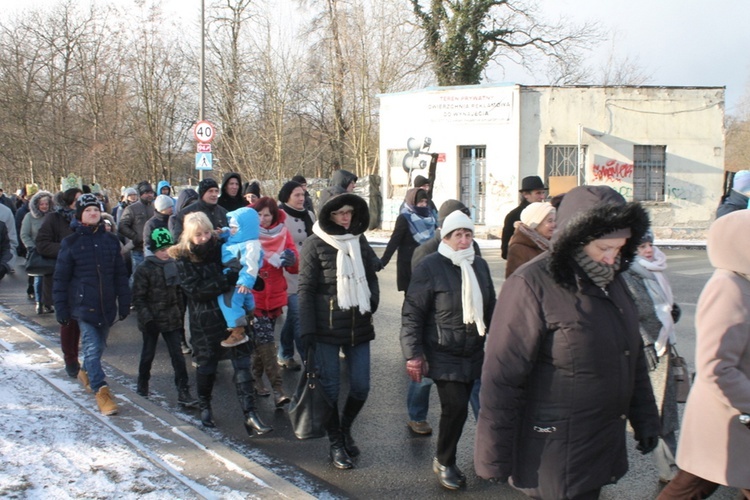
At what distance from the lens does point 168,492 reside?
13.3 ft

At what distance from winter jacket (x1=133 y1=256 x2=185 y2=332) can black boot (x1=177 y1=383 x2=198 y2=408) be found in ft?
1.67

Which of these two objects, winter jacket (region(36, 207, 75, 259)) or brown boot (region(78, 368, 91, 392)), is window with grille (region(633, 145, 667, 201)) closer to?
winter jacket (region(36, 207, 75, 259))

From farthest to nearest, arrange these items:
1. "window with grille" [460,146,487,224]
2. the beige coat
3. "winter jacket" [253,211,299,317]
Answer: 1. "window with grille" [460,146,487,224]
2. "winter jacket" [253,211,299,317]
3. the beige coat

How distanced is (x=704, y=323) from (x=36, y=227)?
10.2 metres

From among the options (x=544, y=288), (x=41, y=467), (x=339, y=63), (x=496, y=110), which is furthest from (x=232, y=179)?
(x=339, y=63)

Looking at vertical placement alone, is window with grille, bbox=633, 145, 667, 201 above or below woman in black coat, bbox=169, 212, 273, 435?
above

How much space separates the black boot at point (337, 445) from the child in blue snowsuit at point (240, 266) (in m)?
1.04

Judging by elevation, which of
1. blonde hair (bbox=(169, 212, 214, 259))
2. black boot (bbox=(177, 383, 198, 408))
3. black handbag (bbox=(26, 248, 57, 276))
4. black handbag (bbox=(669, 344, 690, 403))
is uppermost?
blonde hair (bbox=(169, 212, 214, 259))

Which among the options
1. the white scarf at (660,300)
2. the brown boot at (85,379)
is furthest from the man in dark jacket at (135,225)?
the white scarf at (660,300)

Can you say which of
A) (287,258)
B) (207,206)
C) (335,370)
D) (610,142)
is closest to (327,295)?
(335,370)

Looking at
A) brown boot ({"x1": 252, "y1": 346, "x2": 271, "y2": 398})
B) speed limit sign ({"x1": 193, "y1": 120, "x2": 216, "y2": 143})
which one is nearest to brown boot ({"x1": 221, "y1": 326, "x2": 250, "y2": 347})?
brown boot ({"x1": 252, "y1": 346, "x2": 271, "y2": 398})

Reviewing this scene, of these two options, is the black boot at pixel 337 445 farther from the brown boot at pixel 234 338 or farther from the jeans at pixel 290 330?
the jeans at pixel 290 330

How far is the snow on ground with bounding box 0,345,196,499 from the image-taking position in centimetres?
406

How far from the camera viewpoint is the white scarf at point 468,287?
14.5 ft
